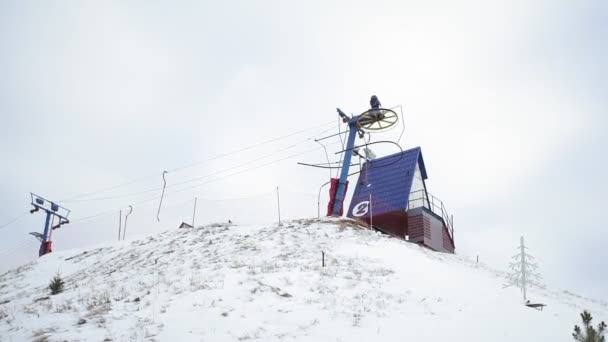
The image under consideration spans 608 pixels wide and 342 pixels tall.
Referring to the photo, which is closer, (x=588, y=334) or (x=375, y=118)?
(x=588, y=334)

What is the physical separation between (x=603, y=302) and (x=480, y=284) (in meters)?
9.65

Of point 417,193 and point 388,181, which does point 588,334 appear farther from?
point 388,181

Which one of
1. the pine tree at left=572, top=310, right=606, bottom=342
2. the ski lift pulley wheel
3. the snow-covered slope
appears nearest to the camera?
the snow-covered slope

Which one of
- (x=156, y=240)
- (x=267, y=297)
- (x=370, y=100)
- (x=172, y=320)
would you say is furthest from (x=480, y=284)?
(x=156, y=240)

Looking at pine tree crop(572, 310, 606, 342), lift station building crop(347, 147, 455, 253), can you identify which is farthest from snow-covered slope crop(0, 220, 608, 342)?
lift station building crop(347, 147, 455, 253)

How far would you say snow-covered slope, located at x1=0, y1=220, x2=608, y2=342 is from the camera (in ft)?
29.9

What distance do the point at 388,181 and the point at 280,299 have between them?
56.9 feet

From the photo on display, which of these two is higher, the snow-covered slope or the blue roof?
the blue roof

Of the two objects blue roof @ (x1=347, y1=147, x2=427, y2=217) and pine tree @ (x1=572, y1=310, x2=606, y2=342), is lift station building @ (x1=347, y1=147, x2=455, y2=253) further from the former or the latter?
pine tree @ (x1=572, y1=310, x2=606, y2=342)

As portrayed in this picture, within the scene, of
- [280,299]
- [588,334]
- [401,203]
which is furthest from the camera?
[401,203]

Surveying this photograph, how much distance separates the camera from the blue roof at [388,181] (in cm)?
2566

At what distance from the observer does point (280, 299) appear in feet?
36.0

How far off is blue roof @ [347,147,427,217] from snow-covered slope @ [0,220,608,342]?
648 cm

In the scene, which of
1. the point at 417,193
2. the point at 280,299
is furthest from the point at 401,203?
the point at 280,299
